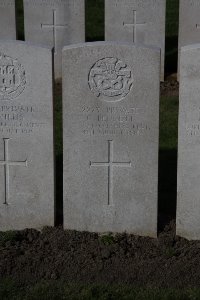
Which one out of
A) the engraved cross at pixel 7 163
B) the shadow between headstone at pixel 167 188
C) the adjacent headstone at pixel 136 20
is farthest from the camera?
the adjacent headstone at pixel 136 20

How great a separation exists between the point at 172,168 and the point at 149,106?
2.35 metres

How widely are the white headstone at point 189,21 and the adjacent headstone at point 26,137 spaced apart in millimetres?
5800

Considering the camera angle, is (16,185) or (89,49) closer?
(89,49)

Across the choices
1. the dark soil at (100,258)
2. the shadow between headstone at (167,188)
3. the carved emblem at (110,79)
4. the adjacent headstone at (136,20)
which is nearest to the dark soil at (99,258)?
the dark soil at (100,258)

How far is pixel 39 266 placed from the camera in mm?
6398

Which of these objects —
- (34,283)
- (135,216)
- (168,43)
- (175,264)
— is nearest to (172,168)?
(135,216)

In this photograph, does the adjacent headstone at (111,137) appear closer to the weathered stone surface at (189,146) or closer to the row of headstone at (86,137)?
the row of headstone at (86,137)

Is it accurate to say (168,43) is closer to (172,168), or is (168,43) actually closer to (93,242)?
(172,168)

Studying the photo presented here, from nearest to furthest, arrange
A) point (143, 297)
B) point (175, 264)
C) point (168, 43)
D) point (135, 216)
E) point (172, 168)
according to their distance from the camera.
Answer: point (143, 297) → point (175, 264) → point (135, 216) → point (172, 168) → point (168, 43)

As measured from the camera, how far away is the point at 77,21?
39.8ft

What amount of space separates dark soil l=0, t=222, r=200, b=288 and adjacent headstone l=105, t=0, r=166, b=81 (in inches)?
221

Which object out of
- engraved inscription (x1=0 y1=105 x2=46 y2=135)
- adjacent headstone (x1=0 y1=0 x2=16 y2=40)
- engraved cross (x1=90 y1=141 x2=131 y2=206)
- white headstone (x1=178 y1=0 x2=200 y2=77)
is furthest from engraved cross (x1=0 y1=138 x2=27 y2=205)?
white headstone (x1=178 y1=0 x2=200 y2=77)

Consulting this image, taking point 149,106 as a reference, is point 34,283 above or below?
below

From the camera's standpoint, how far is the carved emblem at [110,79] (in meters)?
6.54
